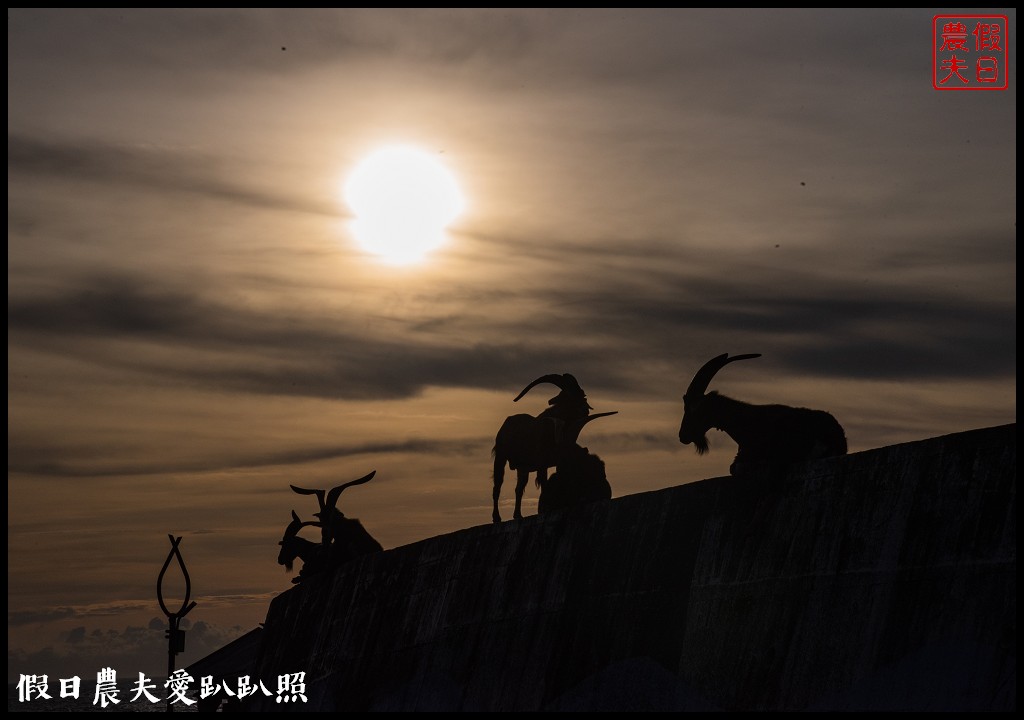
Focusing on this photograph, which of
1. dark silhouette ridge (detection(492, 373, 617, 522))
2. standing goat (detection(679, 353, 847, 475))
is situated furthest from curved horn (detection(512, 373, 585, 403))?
standing goat (detection(679, 353, 847, 475))

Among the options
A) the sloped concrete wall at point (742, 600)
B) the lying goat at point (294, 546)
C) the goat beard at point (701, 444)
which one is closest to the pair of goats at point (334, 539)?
the lying goat at point (294, 546)

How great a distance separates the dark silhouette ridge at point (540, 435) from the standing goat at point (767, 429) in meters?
7.56

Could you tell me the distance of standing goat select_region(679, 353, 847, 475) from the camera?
2150cm

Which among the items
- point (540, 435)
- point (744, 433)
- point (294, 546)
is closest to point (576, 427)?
point (540, 435)

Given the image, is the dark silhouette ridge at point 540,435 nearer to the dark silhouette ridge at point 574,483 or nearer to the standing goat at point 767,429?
the dark silhouette ridge at point 574,483

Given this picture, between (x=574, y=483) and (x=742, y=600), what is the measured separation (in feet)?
32.6

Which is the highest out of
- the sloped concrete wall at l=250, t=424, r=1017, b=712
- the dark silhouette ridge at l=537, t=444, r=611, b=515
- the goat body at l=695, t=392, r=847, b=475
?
the dark silhouette ridge at l=537, t=444, r=611, b=515

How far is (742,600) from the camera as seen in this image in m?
19.9

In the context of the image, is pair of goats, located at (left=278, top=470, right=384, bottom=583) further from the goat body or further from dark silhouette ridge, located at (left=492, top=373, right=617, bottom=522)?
the goat body

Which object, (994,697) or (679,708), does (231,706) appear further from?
(994,697)

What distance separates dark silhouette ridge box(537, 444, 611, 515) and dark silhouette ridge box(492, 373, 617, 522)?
1.75ft

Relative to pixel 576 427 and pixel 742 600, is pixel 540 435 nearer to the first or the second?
pixel 576 427

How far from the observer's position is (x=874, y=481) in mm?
18359

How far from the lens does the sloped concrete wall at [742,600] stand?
1617cm
